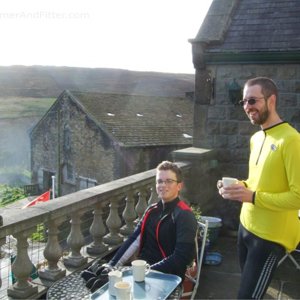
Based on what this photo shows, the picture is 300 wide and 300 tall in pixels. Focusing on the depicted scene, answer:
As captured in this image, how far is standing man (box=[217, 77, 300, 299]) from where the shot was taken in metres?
2.54

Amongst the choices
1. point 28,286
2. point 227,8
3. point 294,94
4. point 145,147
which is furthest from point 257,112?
point 145,147

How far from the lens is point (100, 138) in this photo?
2283 cm

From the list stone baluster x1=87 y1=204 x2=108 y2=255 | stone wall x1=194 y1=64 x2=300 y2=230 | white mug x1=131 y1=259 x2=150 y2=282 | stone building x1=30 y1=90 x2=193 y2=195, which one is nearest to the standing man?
white mug x1=131 y1=259 x2=150 y2=282

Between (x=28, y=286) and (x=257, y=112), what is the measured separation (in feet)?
7.11

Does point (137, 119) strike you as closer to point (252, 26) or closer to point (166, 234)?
point (252, 26)

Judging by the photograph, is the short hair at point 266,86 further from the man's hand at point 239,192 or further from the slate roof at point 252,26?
the slate roof at point 252,26

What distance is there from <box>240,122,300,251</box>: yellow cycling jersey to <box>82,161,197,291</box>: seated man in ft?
1.52

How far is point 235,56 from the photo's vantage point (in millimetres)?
5902

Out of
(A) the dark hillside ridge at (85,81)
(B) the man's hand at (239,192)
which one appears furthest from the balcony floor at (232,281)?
(A) the dark hillside ridge at (85,81)

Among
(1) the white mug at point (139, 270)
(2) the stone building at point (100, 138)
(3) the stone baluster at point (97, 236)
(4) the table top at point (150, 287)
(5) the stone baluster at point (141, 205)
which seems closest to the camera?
(4) the table top at point (150, 287)

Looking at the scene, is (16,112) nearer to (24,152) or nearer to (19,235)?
(24,152)

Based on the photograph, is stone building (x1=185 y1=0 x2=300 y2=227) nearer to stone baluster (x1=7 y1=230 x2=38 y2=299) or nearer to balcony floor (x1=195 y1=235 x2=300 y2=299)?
balcony floor (x1=195 y1=235 x2=300 y2=299)

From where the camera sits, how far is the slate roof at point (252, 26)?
5.83 m

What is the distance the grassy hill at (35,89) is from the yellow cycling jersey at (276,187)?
29.7 metres
